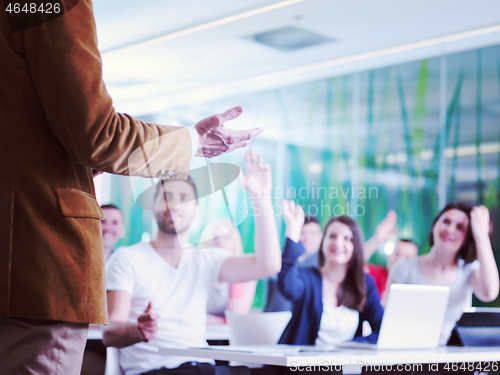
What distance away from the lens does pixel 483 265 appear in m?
3.36

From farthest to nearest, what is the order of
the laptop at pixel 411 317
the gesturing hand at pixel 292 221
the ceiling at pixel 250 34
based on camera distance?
1. the ceiling at pixel 250 34
2. the gesturing hand at pixel 292 221
3. the laptop at pixel 411 317

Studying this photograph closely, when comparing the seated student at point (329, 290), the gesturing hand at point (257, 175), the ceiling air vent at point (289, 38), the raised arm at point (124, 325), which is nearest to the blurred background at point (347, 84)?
the ceiling air vent at point (289, 38)

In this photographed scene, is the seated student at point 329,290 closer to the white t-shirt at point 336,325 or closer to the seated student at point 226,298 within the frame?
the white t-shirt at point 336,325

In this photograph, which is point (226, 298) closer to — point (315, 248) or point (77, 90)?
point (315, 248)

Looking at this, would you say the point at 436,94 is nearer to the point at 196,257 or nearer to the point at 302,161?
the point at 302,161

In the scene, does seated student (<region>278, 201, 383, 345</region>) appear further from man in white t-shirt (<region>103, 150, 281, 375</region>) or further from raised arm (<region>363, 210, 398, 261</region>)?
raised arm (<region>363, 210, 398, 261</region>)

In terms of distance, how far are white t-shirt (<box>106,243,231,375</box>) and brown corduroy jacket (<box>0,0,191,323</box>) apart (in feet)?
5.40

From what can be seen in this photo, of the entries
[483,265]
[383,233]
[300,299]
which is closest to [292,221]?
[300,299]

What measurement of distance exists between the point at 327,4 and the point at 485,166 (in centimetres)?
207

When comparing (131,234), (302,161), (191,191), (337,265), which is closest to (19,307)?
(191,191)

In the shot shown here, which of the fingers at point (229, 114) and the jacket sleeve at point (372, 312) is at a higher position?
the fingers at point (229, 114)

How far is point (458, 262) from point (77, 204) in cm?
304

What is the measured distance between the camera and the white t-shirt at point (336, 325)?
2.92m

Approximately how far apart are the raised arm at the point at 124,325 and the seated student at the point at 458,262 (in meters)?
1.81
